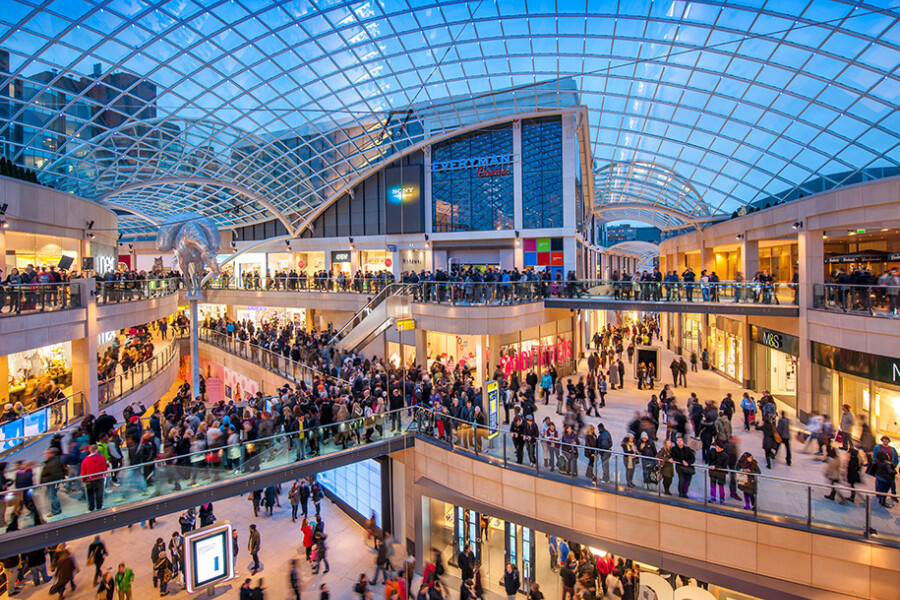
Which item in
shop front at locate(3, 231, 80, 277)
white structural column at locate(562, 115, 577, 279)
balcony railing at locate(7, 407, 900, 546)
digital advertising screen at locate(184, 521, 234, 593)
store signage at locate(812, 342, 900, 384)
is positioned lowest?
digital advertising screen at locate(184, 521, 234, 593)

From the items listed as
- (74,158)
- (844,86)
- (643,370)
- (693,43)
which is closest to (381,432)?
(643,370)

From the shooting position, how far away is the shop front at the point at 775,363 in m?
18.8

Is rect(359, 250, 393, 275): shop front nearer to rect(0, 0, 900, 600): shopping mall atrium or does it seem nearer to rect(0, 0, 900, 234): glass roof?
rect(0, 0, 900, 600): shopping mall atrium

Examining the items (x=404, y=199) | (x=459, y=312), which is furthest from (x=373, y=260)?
(x=459, y=312)

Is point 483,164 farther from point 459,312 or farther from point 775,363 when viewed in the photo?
point 775,363

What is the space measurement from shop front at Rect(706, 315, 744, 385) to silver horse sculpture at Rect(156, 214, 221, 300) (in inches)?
1149

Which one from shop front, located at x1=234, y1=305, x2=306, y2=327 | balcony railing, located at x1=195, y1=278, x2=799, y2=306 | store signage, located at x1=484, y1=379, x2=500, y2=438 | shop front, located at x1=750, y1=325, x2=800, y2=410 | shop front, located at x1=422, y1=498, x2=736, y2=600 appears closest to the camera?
shop front, located at x1=422, y1=498, x2=736, y2=600

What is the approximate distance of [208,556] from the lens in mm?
12547

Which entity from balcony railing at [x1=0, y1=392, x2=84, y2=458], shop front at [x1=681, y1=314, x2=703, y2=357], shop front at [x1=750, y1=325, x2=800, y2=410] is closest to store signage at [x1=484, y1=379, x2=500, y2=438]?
shop front at [x1=750, y1=325, x2=800, y2=410]

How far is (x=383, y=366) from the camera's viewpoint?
802 inches

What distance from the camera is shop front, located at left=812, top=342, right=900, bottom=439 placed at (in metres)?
13.6

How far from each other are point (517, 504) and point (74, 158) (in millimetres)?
36188

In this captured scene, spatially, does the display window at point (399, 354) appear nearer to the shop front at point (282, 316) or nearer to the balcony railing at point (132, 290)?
the balcony railing at point (132, 290)

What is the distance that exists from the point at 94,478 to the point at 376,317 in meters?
15.7
